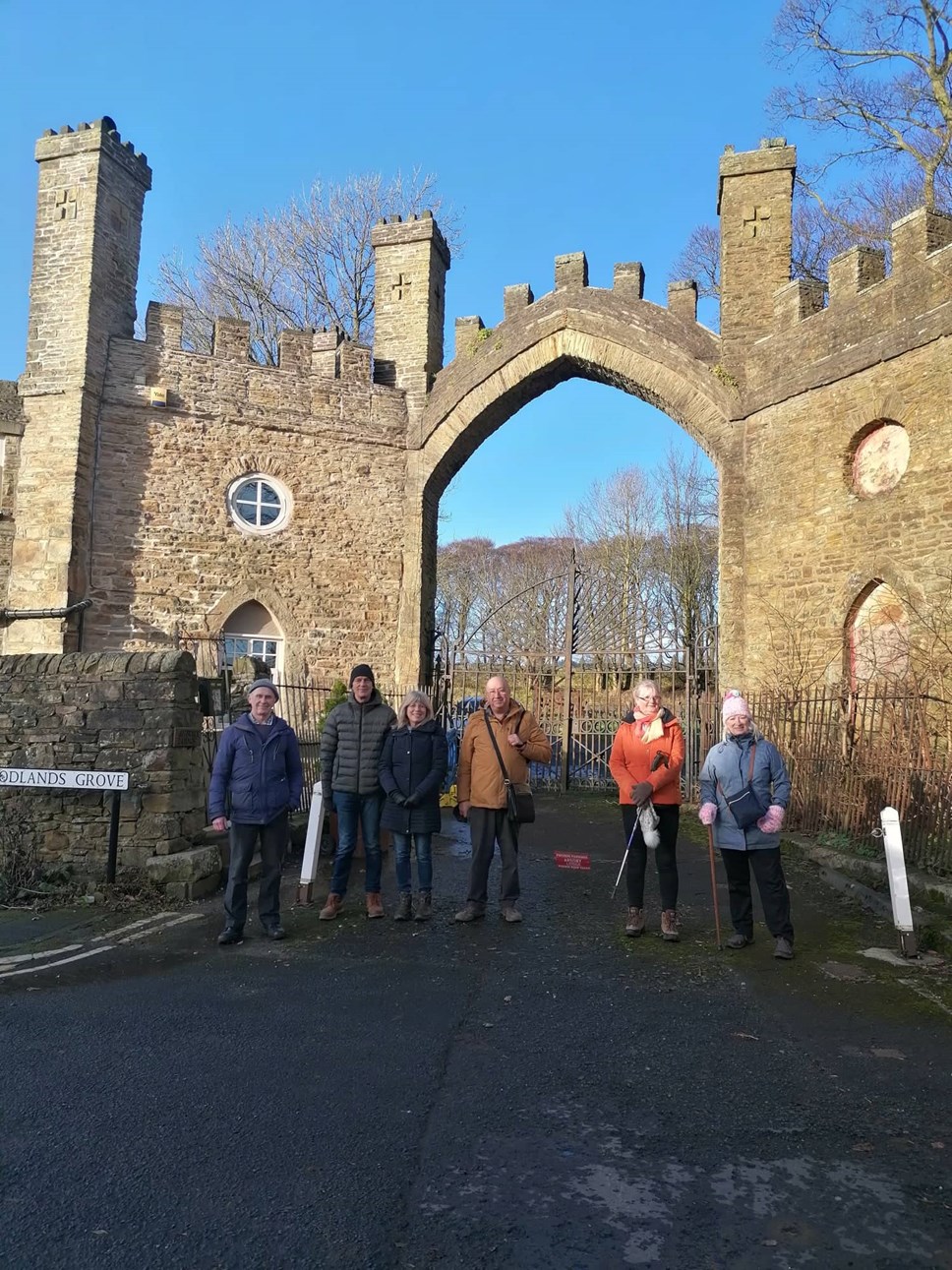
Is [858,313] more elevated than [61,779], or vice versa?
[858,313]

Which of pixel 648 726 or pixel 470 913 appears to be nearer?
pixel 648 726

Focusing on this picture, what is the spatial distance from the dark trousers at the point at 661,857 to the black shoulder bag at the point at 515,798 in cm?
74

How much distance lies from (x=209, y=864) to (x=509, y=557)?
43634 mm

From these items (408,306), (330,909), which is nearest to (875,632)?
(330,909)

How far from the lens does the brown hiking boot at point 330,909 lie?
A: 23.2 ft

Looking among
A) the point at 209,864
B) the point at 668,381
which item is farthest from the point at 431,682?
the point at 209,864

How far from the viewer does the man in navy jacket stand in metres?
6.55

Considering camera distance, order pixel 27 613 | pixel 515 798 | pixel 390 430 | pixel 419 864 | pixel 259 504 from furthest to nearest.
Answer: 1. pixel 390 430
2. pixel 259 504
3. pixel 27 613
4. pixel 419 864
5. pixel 515 798

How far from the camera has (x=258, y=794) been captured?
21.6ft

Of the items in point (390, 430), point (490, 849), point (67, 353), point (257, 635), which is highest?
point (67, 353)

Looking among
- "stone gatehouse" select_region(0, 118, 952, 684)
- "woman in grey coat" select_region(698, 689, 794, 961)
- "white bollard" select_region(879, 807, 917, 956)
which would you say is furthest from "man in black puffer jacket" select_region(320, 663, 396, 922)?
"stone gatehouse" select_region(0, 118, 952, 684)

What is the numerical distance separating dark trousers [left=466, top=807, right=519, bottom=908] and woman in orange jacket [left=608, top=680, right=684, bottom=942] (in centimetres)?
91

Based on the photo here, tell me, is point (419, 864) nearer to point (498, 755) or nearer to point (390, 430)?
point (498, 755)

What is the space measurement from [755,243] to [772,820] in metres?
12.8
